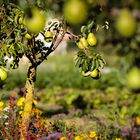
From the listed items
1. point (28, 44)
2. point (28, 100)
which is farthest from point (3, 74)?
point (28, 100)

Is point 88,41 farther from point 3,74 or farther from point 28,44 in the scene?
point 28,44

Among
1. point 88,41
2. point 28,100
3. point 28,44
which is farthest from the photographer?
point 28,100

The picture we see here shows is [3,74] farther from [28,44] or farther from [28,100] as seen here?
[28,100]

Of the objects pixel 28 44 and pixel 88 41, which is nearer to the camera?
pixel 88 41

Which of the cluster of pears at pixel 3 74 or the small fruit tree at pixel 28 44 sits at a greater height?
the small fruit tree at pixel 28 44

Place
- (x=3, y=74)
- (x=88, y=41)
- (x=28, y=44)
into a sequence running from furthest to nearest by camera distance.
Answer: (x=28, y=44) < (x=3, y=74) < (x=88, y=41)

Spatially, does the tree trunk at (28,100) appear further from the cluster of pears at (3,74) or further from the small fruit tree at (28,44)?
the cluster of pears at (3,74)

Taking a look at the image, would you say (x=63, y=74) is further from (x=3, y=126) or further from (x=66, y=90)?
(x=3, y=126)

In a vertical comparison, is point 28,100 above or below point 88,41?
below

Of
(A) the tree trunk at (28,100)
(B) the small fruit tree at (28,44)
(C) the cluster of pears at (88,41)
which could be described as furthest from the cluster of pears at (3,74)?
(A) the tree trunk at (28,100)

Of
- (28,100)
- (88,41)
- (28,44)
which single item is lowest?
(28,100)

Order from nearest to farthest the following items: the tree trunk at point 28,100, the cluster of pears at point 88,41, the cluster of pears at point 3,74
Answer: the cluster of pears at point 88,41 < the cluster of pears at point 3,74 < the tree trunk at point 28,100

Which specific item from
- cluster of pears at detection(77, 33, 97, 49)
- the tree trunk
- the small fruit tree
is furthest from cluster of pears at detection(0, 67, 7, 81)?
the tree trunk

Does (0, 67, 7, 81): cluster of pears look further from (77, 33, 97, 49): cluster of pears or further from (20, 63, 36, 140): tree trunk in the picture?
(20, 63, 36, 140): tree trunk
